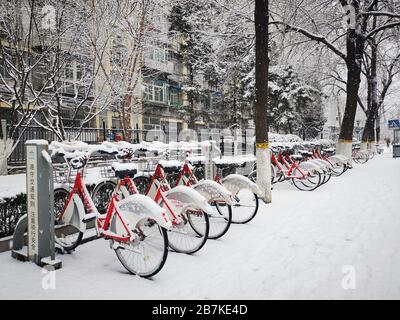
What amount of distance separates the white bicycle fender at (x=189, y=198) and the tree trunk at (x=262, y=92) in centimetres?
376

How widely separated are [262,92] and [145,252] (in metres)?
5.32

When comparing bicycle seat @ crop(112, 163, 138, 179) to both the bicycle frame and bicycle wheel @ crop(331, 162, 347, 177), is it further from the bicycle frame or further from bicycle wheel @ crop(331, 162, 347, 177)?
bicycle wheel @ crop(331, 162, 347, 177)

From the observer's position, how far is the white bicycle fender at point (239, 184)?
5.99 meters

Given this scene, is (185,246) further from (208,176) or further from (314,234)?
(208,176)

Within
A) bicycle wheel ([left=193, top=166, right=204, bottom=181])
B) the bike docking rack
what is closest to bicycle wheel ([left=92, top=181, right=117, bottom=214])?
the bike docking rack

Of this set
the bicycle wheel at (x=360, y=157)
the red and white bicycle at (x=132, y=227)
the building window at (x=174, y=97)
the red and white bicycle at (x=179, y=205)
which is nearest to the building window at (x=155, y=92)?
the building window at (x=174, y=97)

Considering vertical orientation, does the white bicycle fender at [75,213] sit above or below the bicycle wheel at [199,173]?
below

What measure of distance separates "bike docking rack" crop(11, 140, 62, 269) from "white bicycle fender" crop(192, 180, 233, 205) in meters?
2.26

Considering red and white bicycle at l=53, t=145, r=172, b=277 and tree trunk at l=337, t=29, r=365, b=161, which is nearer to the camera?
red and white bicycle at l=53, t=145, r=172, b=277

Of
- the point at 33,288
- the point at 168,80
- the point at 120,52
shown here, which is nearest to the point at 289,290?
the point at 33,288

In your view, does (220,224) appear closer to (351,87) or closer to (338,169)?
(338,169)

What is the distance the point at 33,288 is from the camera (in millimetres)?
3732

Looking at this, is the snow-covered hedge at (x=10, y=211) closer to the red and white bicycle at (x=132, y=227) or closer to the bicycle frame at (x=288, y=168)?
the red and white bicycle at (x=132, y=227)

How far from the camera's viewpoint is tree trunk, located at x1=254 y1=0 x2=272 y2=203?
8141 millimetres
